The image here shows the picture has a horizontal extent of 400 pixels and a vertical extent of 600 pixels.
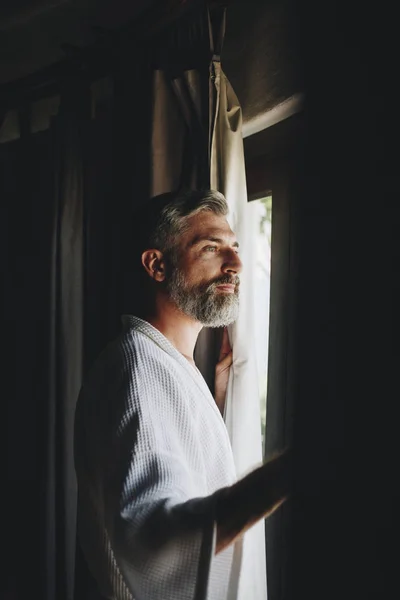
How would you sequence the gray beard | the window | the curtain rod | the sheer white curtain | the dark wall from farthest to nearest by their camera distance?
the window, the curtain rod, the sheer white curtain, the gray beard, the dark wall

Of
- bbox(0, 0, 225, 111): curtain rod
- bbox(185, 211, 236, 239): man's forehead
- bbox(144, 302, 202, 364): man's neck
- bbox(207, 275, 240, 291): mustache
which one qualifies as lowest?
bbox(144, 302, 202, 364): man's neck

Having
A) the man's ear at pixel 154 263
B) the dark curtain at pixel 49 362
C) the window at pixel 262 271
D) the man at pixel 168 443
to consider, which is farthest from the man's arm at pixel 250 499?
the dark curtain at pixel 49 362

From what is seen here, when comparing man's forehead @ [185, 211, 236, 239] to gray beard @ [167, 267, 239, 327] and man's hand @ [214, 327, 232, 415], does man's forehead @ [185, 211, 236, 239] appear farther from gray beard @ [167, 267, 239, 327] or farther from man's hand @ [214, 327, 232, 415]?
man's hand @ [214, 327, 232, 415]

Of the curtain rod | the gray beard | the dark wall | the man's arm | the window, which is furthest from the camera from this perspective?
the window

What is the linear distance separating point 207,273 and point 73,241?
72 cm

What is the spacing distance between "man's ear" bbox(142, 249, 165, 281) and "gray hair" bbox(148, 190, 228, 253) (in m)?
0.02

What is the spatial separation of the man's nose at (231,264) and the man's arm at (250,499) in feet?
2.11

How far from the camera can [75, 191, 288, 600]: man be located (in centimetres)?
70

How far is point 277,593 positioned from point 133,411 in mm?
916

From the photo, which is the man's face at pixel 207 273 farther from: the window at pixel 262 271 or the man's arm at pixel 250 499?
the man's arm at pixel 250 499

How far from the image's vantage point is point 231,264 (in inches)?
49.9

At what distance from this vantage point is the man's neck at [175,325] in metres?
1.24

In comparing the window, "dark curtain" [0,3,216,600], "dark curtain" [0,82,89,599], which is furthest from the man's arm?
"dark curtain" [0,82,89,599]

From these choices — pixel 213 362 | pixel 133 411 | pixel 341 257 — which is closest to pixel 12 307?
pixel 213 362
